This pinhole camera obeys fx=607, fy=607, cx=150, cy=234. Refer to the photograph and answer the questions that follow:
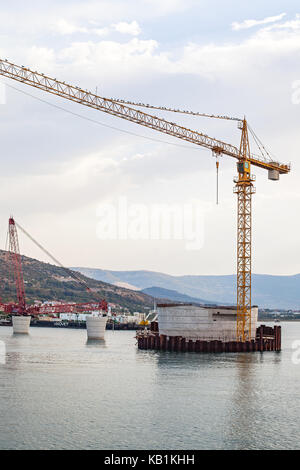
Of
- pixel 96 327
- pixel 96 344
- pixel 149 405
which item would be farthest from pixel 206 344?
pixel 96 327

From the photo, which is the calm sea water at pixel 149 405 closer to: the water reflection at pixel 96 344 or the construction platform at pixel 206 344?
the construction platform at pixel 206 344

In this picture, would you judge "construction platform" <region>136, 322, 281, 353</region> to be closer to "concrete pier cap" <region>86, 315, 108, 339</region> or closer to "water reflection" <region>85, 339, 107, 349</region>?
"water reflection" <region>85, 339, 107, 349</region>

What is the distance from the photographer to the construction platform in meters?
117

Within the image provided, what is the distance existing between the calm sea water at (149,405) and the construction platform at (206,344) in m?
17.8

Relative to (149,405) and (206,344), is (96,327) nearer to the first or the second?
(206,344)

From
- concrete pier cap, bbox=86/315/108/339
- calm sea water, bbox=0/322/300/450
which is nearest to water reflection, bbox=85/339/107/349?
concrete pier cap, bbox=86/315/108/339

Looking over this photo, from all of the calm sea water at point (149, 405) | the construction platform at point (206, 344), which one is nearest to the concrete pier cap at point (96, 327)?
the construction platform at point (206, 344)

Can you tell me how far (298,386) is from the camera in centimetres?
7688

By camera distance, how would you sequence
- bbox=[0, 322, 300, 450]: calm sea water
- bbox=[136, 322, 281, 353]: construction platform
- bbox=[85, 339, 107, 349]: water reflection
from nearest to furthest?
bbox=[0, 322, 300, 450]: calm sea water, bbox=[136, 322, 281, 353]: construction platform, bbox=[85, 339, 107, 349]: water reflection

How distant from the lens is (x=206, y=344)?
383ft

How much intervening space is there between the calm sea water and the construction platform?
17.8 m

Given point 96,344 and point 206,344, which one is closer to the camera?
point 206,344

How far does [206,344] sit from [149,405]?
5901cm
